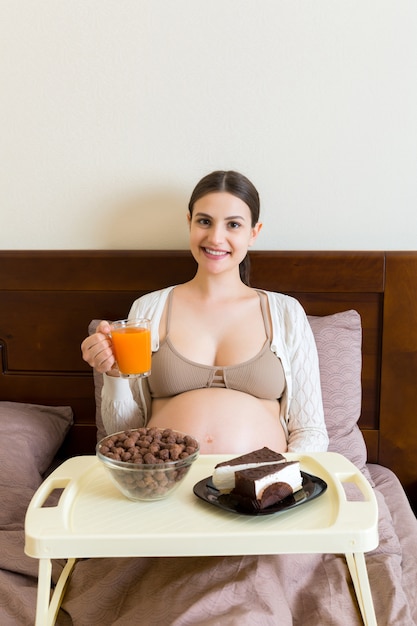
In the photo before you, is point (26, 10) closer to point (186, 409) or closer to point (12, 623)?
point (186, 409)

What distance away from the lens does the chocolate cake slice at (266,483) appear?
1.40m

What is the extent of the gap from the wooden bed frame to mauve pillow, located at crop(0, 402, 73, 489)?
7 centimetres

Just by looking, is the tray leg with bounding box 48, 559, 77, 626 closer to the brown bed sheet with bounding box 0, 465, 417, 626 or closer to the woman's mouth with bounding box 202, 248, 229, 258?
the brown bed sheet with bounding box 0, 465, 417, 626

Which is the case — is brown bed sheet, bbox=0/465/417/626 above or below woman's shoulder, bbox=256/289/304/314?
below

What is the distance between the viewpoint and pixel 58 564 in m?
1.71

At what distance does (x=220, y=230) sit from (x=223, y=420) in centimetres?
51

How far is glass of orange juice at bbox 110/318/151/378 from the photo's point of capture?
5.50ft

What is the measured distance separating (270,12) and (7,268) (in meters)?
1.12

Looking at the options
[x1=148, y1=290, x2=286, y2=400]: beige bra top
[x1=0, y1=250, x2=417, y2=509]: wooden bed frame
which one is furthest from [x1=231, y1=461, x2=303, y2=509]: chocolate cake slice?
[x1=0, y1=250, x2=417, y2=509]: wooden bed frame

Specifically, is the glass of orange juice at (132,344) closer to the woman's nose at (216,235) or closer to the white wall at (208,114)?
the woman's nose at (216,235)

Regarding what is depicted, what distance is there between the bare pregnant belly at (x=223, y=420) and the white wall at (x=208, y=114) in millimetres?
611

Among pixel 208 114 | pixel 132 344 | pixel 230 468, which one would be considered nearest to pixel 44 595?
pixel 230 468

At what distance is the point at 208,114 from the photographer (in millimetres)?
2283

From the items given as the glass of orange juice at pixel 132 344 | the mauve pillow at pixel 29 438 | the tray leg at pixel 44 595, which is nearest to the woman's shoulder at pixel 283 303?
the glass of orange juice at pixel 132 344
